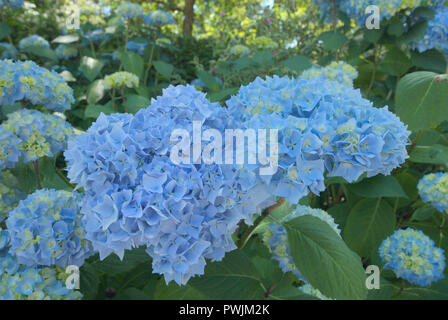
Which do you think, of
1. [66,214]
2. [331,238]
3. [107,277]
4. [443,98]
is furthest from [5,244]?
[443,98]

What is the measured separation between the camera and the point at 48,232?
897mm

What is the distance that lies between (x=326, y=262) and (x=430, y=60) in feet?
5.78

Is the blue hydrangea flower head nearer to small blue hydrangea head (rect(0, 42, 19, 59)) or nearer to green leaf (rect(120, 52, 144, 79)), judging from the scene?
green leaf (rect(120, 52, 144, 79))

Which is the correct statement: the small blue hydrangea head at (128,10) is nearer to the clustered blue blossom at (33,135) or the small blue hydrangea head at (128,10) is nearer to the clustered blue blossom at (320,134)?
the clustered blue blossom at (33,135)

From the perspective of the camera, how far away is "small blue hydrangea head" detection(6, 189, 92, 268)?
2.88 feet

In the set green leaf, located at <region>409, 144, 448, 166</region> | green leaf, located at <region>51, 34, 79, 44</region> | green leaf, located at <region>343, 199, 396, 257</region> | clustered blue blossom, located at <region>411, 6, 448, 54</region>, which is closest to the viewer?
green leaf, located at <region>409, 144, 448, 166</region>

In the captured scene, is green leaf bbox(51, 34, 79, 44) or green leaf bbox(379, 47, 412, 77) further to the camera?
green leaf bbox(51, 34, 79, 44)

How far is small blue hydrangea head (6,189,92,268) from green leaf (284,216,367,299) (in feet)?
1.75

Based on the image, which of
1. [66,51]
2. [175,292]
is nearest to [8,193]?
[175,292]

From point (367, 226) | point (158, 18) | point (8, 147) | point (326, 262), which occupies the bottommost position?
point (367, 226)

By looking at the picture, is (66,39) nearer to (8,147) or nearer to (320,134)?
(8,147)

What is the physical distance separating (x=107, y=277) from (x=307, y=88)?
0.87 metres

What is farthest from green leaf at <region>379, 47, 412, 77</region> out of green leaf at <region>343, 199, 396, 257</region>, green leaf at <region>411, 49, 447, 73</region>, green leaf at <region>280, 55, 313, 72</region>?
green leaf at <region>343, 199, 396, 257</region>

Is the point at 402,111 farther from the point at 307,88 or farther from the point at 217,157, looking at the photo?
the point at 217,157
